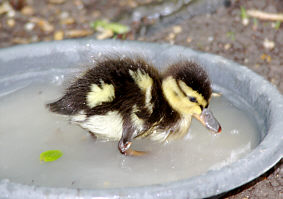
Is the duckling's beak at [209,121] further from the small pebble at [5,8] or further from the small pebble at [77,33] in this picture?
the small pebble at [5,8]

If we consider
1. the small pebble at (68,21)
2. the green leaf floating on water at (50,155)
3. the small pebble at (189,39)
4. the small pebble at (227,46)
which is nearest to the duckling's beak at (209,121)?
the green leaf floating on water at (50,155)

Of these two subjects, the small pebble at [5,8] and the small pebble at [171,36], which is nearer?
the small pebble at [171,36]

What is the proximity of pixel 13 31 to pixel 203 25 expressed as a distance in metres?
1.64

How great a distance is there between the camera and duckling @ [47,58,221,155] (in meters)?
2.41

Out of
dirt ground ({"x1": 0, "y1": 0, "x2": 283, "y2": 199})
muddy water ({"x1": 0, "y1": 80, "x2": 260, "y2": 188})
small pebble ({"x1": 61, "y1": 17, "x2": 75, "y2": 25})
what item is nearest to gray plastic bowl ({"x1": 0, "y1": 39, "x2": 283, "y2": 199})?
muddy water ({"x1": 0, "y1": 80, "x2": 260, "y2": 188})

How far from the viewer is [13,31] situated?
180 inches

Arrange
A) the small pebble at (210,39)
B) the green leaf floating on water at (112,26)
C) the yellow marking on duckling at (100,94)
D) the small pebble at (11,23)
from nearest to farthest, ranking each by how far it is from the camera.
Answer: the yellow marking on duckling at (100,94) → the small pebble at (210,39) → the green leaf floating on water at (112,26) → the small pebble at (11,23)

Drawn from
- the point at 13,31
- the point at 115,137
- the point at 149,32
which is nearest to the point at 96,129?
the point at 115,137

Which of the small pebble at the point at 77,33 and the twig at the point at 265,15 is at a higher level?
the twig at the point at 265,15

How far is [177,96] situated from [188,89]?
0.07m

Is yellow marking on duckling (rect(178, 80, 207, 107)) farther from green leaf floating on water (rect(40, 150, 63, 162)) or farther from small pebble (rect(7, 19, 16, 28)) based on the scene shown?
small pebble (rect(7, 19, 16, 28))

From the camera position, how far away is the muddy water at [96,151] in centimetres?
254

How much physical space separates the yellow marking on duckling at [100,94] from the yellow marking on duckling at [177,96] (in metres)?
0.29

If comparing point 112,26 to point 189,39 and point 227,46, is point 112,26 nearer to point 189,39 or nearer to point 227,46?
point 189,39
